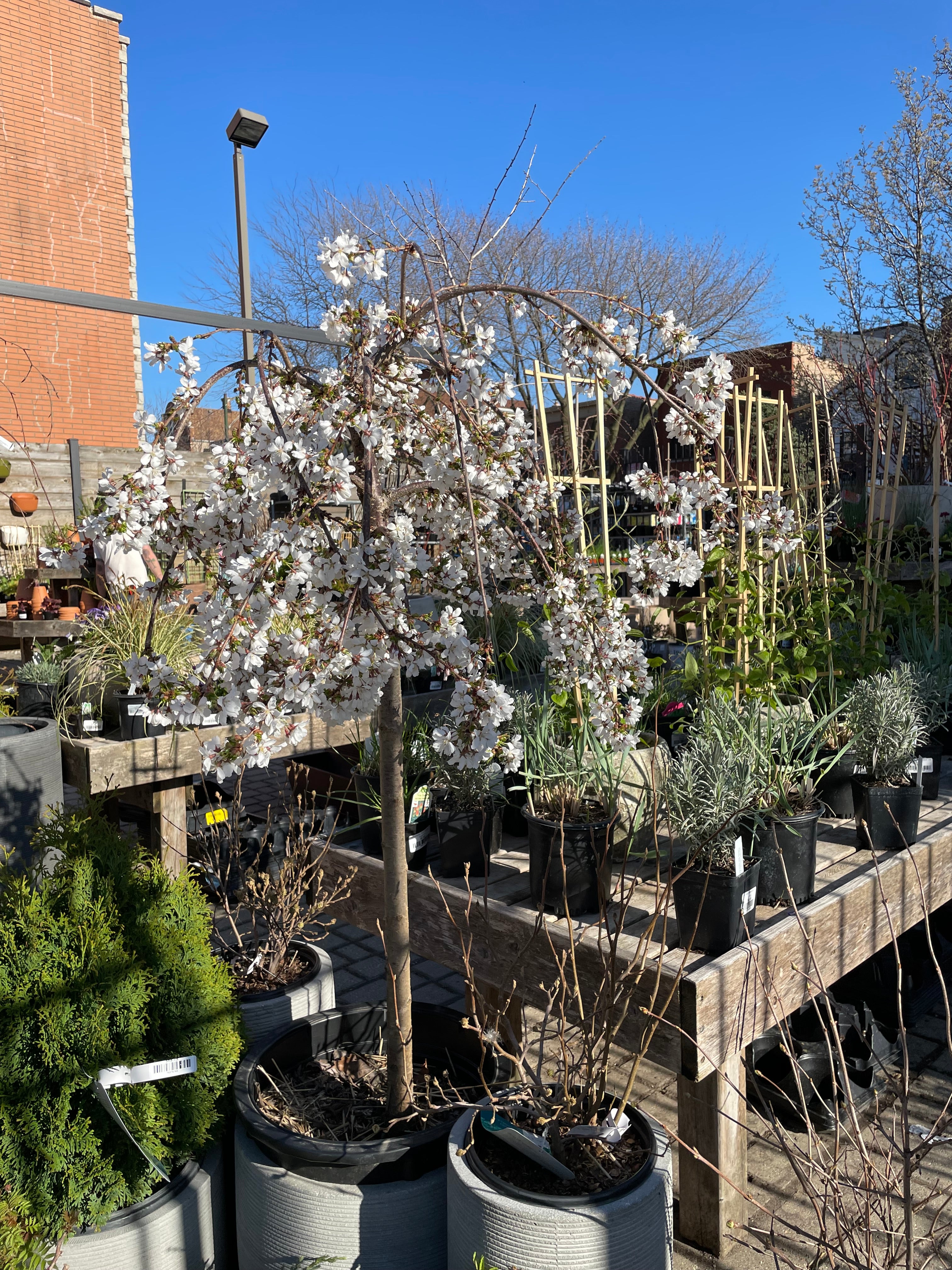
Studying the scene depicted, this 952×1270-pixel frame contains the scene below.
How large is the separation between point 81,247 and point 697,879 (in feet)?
46.1

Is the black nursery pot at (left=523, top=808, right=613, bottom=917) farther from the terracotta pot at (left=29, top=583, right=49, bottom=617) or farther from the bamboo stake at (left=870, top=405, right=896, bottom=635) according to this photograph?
the terracotta pot at (left=29, top=583, right=49, bottom=617)

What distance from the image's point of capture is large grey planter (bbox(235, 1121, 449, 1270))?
1.65 meters

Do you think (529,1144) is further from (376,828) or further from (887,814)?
(887,814)

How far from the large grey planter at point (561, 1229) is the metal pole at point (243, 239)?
16.0 ft

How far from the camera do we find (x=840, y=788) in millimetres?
3037

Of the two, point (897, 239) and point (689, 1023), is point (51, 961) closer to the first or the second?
point (689, 1023)

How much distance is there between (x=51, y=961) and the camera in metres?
1.71

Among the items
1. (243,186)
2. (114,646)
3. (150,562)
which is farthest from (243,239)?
(114,646)

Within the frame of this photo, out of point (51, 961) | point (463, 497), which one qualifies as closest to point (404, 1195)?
point (51, 961)

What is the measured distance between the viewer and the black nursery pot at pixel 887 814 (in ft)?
9.02

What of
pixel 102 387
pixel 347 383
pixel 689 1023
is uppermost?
pixel 102 387

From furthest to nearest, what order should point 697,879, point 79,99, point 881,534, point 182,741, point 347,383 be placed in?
1. point 79,99
2. point 881,534
3. point 182,741
4. point 697,879
5. point 347,383

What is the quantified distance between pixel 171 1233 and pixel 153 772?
2072 millimetres

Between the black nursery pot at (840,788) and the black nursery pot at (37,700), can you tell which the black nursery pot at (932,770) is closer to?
the black nursery pot at (840,788)
